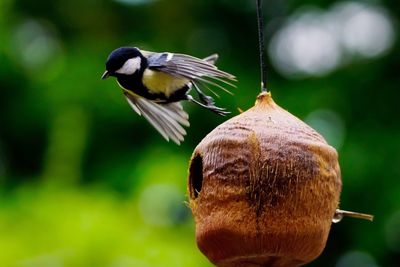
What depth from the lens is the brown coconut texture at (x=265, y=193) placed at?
7.70ft

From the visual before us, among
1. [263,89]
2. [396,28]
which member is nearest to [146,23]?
[396,28]

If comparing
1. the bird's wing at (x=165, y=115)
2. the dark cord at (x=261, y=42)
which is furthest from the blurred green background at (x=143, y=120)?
the dark cord at (x=261, y=42)

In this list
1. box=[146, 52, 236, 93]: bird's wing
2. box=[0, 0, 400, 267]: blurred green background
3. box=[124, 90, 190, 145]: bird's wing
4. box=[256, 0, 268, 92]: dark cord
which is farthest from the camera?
box=[0, 0, 400, 267]: blurred green background

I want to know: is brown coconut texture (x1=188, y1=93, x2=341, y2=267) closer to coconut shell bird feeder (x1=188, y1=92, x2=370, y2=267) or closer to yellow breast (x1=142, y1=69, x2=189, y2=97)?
coconut shell bird feeder (x1=188, y1=92, x2=370, y2=267)

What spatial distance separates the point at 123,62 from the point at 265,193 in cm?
68

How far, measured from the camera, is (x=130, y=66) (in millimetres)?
2863

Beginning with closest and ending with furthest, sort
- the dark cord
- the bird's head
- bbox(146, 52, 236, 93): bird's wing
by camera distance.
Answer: the dark cord
bbox(146, 52, 236, 93): bird's wing
the bird's head

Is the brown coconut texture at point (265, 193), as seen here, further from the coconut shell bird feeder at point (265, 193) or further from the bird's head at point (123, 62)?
the bird's head at point (123, 62)

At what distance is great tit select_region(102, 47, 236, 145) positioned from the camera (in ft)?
9.04

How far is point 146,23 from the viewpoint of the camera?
6391mm

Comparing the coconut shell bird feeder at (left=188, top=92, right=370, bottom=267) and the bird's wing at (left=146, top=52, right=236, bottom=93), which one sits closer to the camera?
the coconut shell bird feeder at (left=188, top=92, right=370, bottom=267)

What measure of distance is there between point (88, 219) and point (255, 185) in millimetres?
2471

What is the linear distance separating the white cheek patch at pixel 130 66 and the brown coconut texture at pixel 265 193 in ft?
1.56

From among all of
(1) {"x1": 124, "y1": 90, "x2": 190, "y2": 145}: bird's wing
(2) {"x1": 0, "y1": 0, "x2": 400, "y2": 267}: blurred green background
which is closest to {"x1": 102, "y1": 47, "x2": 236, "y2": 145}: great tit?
(1) {"x1": 124, "y1": 90, "x2": 190, "y2": 145}: bird's wing
